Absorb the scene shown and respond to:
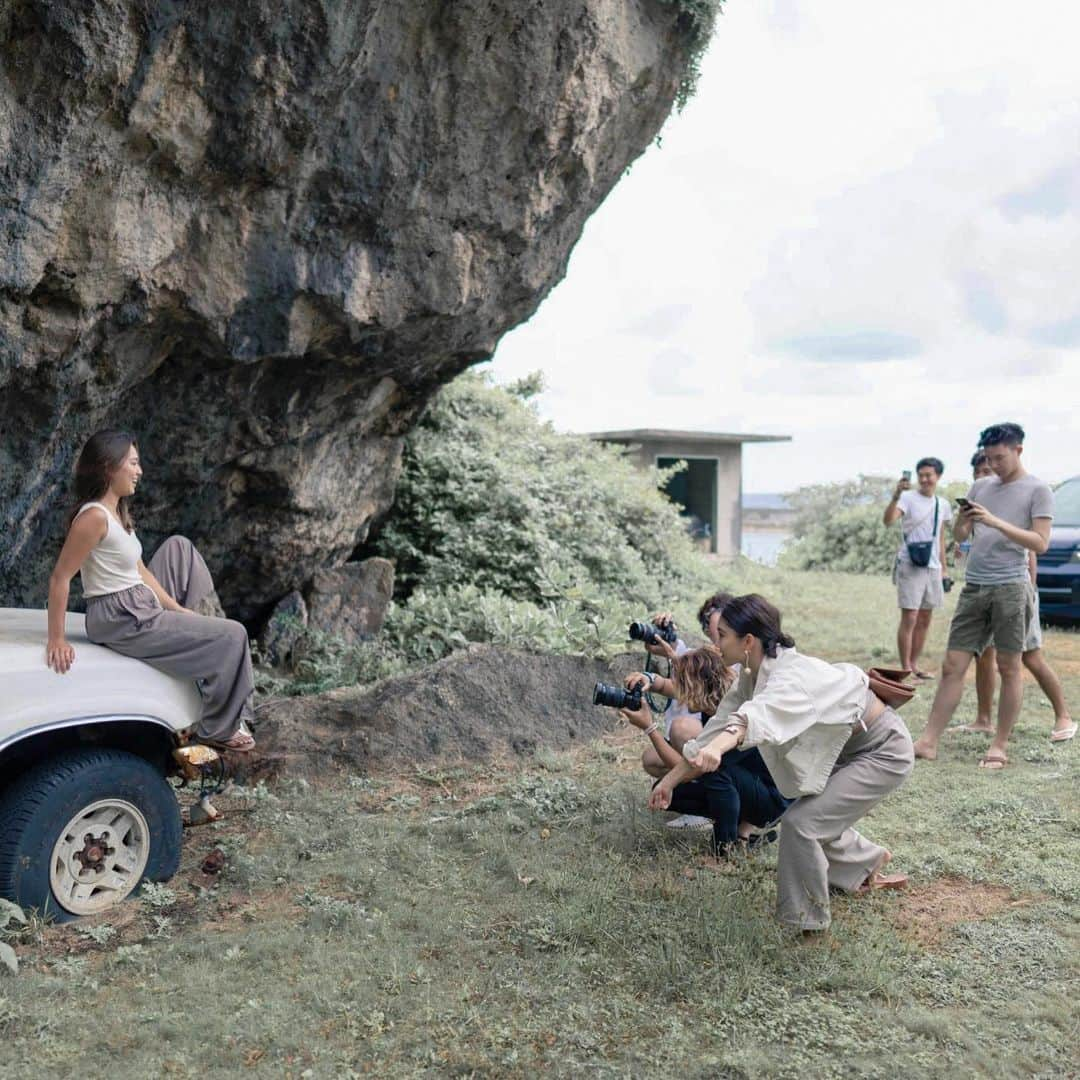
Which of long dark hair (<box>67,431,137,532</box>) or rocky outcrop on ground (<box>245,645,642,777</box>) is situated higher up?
long dark hair (<box>67,431,137,532</box>)

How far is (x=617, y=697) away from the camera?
484cm

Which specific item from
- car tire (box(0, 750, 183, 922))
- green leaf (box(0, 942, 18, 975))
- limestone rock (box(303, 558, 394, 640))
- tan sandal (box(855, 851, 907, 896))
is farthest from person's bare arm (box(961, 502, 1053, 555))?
green leaf (box(0, 942, 18, 975))

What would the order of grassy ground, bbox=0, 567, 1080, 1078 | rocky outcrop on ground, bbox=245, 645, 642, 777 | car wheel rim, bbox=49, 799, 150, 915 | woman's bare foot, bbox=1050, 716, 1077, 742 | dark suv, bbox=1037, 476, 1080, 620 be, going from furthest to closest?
dark suv, bbox=1037, 476, 1080, 620 < woman's bare foot, bbox=1050, 716, 1077, 742 < rocky outcrop on ground, bbox=245, 645, 642, 777 < car wheel rim, bbox=49, 799, 150, 915 < grassy ground, bbox=0, 567, 1080, 1078

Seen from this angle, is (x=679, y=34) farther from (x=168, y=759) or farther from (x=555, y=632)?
(x=168, y=759)

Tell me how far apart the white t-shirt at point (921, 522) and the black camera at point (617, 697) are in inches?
201

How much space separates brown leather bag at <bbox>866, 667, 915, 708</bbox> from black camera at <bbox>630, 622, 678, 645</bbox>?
1.46 m

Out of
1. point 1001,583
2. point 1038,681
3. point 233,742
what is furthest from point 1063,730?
point 233,742

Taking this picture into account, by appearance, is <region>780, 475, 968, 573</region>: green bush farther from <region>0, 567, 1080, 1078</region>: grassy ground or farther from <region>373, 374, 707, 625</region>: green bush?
<region>0, 567, 1080, 1078</region>: grassy ground

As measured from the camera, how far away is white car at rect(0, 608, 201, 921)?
4.25 metres

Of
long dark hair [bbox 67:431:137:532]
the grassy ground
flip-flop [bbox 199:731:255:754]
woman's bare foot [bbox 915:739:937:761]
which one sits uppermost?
long dark hair [bbox 67:431:137:532]

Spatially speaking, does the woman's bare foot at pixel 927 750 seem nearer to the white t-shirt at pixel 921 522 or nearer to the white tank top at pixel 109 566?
the white t-shirt at pixel 921 522

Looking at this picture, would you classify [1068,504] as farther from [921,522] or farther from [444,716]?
[444,716]

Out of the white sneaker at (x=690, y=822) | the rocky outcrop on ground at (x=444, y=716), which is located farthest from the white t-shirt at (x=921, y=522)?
the white sneaker at (x=690, y=822)

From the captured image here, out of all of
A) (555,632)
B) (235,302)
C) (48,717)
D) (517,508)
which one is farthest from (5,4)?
(517,508)
